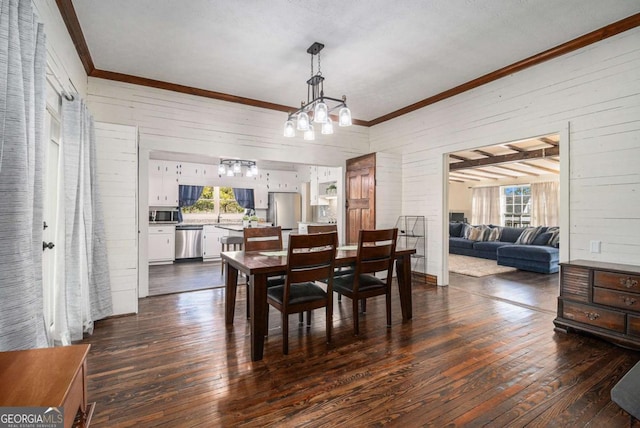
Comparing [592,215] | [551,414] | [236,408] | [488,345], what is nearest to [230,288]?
[236,408]

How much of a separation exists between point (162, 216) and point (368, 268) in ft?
18.7

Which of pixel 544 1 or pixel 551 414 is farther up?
pixel 544 1

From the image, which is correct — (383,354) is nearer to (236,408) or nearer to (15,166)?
(236,408)

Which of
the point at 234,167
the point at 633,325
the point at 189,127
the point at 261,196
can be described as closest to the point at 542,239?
the point at 633,325

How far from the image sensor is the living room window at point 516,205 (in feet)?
32.0

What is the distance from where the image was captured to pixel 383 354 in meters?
2.46

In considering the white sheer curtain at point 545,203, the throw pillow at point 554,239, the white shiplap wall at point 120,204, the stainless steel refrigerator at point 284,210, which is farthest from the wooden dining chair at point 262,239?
the white sheer curtain at point 545,203

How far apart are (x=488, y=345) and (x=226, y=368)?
2.18 meters

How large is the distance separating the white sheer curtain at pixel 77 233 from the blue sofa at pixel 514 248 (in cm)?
693

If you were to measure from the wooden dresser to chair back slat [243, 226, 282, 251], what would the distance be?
2911 mm

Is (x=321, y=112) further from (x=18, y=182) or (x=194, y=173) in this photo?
(x=194, y=173)

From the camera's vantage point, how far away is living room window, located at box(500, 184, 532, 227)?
9766 mm

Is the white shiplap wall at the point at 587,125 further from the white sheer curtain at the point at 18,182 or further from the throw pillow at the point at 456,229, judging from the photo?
the throw pillow at the point at 456,229

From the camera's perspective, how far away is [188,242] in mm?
6852
